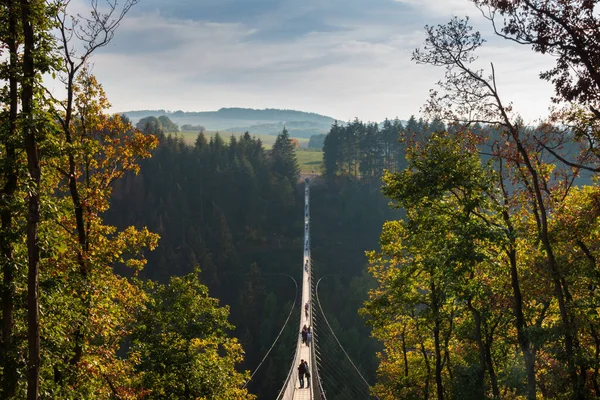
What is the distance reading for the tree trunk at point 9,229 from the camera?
561 cm

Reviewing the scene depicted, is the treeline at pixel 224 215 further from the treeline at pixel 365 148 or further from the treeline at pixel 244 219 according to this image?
the treeline at pixel 365 148

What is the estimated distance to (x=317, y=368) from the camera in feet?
73.6

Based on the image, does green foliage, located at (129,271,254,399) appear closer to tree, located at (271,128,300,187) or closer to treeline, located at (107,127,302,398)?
treeline, located at (107,127,302,398)

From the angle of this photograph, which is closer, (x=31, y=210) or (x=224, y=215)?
(x=31, y=210)

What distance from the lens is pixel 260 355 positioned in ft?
165

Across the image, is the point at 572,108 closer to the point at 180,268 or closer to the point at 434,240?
the point at 434,240

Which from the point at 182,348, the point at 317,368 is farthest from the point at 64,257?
the point at 317,368

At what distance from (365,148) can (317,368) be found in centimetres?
5654

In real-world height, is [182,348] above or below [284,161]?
below

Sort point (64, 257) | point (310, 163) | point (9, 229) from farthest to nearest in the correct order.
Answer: point (310, 163) → point (64, 257) → point (9, 229)

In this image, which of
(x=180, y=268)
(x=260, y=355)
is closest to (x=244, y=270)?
(x=180, y=268)

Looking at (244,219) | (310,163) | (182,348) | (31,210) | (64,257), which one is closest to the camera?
(31,210)

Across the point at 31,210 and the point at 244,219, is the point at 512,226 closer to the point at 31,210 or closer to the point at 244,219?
the point at 31,210

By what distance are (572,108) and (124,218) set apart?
239ft
